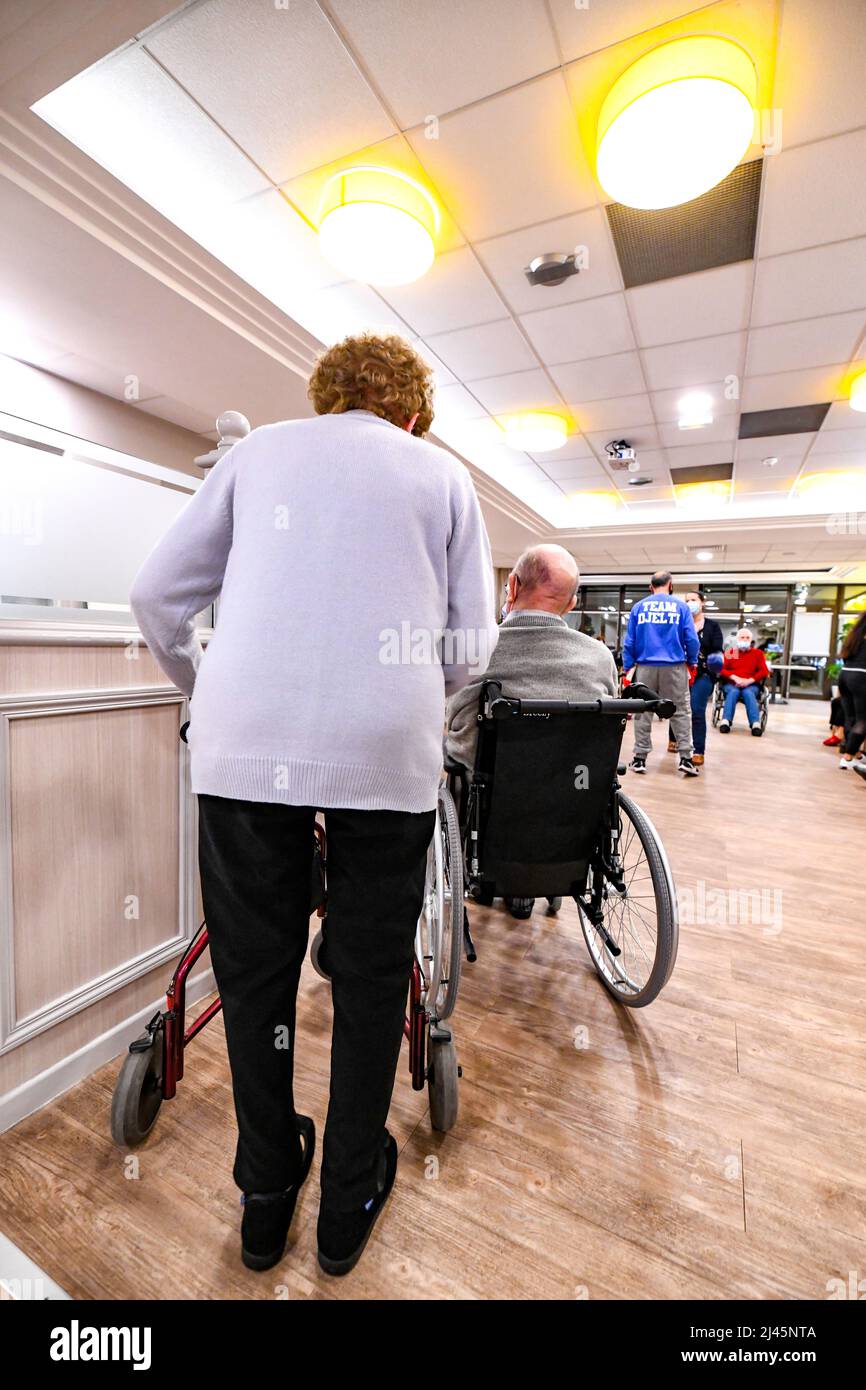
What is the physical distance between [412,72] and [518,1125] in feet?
9.66

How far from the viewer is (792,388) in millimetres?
4070

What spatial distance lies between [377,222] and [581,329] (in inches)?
61.6

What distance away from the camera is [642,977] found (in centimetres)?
171

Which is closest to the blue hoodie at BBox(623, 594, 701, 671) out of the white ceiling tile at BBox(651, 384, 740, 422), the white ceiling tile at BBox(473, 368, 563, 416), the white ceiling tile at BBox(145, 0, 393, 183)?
the white ceiling tile at BBox(651, 384, 740, 422)

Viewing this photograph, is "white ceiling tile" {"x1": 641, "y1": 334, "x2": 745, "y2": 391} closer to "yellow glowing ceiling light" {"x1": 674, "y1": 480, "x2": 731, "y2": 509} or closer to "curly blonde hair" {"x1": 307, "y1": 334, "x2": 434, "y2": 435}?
"yellow glowing ceiling light" {"x1": 674, "y1": 480, "x2": 731, "y2": 509}

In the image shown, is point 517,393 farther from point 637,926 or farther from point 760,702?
point 760,702

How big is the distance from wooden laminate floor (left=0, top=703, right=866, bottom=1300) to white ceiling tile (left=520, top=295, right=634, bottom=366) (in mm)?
3243

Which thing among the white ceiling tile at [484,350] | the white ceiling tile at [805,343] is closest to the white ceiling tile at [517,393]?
the white ceiling tile at [484,350]

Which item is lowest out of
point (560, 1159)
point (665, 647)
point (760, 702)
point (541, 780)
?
point (560, 1159)

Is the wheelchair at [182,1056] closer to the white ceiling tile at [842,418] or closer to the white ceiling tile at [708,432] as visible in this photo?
the white ceiling tile at [708,432]

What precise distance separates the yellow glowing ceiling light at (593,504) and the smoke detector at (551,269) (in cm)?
426

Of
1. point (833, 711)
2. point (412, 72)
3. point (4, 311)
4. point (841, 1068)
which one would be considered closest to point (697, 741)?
point (833, 711)

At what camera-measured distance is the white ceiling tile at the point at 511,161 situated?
1895 millimetres

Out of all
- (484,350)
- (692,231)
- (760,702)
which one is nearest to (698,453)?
(484,350)
